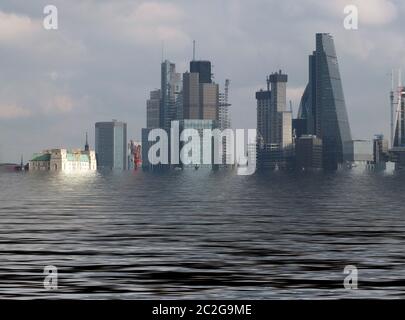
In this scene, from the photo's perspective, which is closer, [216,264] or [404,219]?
[216,264]

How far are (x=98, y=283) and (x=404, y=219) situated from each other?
68919 mm

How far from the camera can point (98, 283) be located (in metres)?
51.2

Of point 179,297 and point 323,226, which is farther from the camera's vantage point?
point 323,226

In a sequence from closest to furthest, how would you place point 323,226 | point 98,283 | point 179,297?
point 179,297 < point 98,283 < point 323,226

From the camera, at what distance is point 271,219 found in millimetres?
113375
